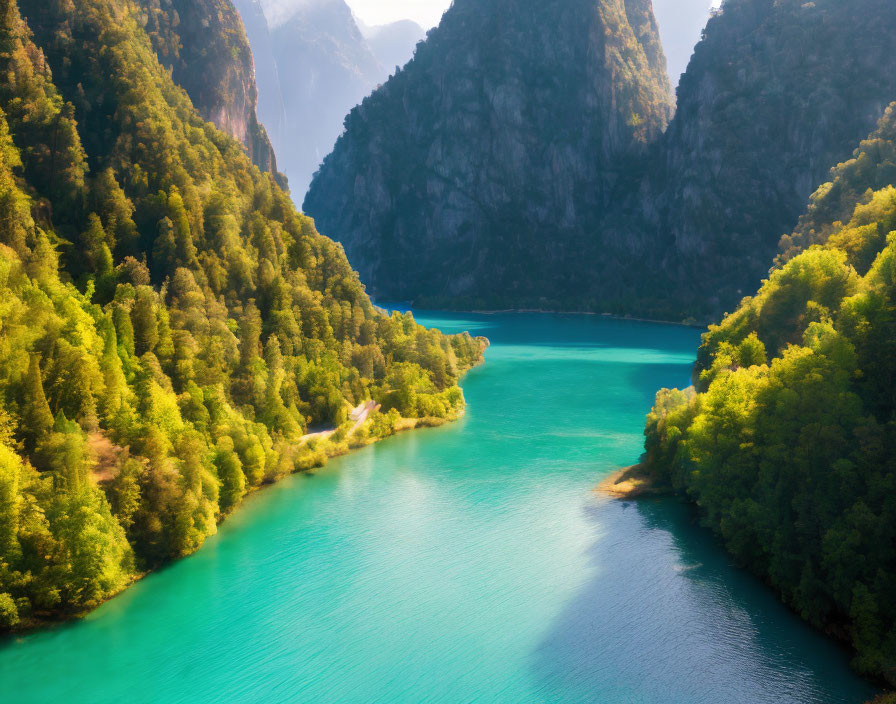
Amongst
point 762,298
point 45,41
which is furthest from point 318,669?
point 45,41

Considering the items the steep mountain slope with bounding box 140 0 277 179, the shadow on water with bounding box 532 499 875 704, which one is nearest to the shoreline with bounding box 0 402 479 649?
the shadow on water with bounding box 532 499 875 704

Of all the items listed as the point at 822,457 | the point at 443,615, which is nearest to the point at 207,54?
the point at 443,615

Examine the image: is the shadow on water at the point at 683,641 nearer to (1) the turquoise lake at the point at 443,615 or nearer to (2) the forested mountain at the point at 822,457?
(1) the turquoise lake at the point at 443,615

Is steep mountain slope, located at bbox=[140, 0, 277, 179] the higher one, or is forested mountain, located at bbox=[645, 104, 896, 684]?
steep mountain slope, located at bbox=[140, 0, 277, 179]

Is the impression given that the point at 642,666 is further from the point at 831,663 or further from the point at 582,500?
the point at 582,500

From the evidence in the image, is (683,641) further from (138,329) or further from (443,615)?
(138,329)

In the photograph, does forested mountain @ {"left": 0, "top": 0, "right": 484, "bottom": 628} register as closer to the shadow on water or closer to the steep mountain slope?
the steep mountain slope
